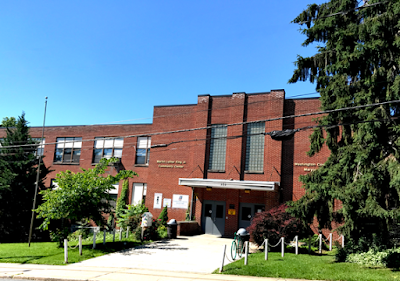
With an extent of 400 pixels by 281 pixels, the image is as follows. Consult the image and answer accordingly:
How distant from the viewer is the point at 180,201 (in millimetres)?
26750

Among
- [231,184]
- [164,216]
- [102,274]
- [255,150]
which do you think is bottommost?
[102,274]

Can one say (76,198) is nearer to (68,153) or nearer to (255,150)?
(255,150)

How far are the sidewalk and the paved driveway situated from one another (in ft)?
2.17

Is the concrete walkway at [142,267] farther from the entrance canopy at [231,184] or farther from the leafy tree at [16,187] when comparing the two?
the leafy tree at [16,187]

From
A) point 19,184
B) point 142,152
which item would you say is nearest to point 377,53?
point 142,152

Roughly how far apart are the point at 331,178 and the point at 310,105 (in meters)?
12.0

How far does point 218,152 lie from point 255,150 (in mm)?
2915

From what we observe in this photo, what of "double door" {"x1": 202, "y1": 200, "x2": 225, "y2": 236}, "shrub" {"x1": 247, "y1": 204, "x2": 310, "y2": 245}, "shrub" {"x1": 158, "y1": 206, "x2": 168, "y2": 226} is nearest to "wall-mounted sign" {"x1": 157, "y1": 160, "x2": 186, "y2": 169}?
"shrub" {"x1": 158, "y1": 206, "x2": 168, "y2": 226}

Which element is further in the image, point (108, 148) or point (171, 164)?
point (108, 148)

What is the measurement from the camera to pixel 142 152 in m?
30.0

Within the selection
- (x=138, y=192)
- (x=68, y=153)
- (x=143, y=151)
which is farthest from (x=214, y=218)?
(x=68, y=153)

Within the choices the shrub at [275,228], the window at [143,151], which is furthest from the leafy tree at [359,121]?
the window at [143,151]

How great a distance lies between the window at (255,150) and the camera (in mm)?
24672

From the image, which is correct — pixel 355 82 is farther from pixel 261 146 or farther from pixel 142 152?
pixel 142 152
